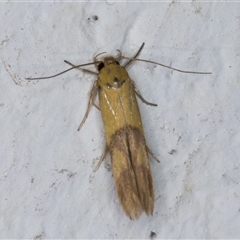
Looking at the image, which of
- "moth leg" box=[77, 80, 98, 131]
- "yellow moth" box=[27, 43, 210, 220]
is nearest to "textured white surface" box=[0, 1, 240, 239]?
"moth leg" box=[77, 80, 98, 131]

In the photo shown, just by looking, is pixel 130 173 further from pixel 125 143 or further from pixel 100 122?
pixel 100 122

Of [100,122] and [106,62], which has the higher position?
[106,62]

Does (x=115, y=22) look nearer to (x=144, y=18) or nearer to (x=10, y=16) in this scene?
(x=144, y=18)

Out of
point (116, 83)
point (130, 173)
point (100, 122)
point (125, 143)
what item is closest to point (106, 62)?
point (116, 83)

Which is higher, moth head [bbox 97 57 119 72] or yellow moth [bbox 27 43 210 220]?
moth head [bbox 97 57 119 72]

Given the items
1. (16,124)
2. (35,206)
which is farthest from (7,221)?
(16,124)

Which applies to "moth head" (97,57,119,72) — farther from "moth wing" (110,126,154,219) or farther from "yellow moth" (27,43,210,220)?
"moth wing" (110,126,154,219)

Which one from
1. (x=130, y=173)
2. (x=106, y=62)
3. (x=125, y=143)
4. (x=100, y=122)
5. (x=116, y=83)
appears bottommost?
(x=130, y=173)
